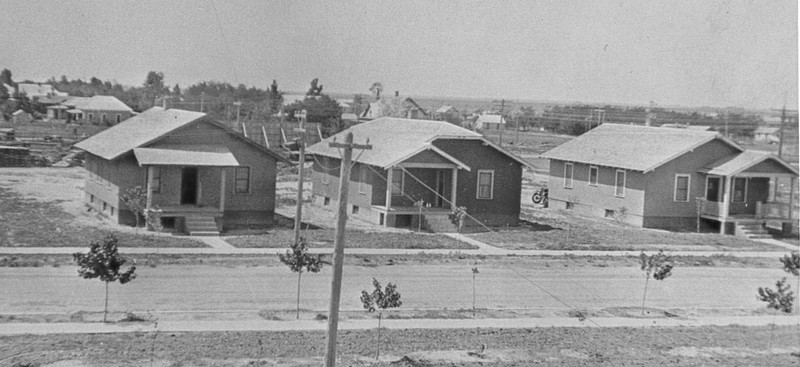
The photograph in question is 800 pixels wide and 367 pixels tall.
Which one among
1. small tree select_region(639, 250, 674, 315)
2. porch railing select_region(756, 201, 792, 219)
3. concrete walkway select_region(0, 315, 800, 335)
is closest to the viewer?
concrete walkway select_region(0, 315, 800, 335)

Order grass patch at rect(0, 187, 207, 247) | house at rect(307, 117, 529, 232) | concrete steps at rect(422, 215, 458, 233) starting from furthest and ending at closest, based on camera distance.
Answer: house at rect(307, 117, 529, 232) → concrete steps at rect(422, 215, 458, 233) → grass patch at rect(0, 187, 207, 247)


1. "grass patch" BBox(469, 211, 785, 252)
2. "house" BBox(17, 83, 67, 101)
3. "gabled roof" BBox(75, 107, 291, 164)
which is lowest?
"grass patch" BBox(469, 211, 785, 252)

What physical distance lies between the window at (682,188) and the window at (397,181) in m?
13.1

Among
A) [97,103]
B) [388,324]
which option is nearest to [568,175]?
[97,103]

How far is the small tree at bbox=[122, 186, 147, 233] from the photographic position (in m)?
32.3

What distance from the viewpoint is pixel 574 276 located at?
2814cm

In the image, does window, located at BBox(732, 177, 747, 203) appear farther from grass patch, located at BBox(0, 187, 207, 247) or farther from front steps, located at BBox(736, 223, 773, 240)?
grass patch, located at BBox(0, 187, 207, 247)

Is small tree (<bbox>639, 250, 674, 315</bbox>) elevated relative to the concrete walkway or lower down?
elevated

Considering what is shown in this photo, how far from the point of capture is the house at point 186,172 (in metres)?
33.3

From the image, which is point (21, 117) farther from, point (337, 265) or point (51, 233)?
point (337, 265)

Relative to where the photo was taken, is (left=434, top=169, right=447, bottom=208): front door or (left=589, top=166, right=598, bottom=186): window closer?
(left=434, top=169, right=447, bottom=208): front door

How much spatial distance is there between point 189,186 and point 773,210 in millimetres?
26830

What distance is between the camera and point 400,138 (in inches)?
1556

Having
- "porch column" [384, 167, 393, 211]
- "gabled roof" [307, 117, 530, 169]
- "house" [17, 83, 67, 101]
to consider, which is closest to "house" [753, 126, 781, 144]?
"gabled roof" [307, 117, 530, 169]
